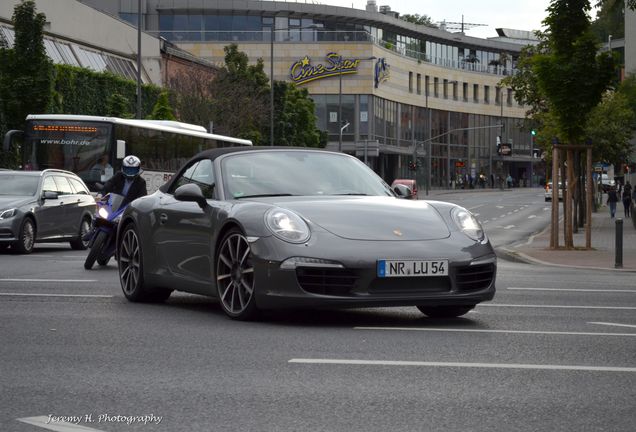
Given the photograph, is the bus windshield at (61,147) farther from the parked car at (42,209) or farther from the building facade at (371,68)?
the building facade at (371,68)

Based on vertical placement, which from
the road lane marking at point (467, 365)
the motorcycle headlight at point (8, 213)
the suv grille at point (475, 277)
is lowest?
the road lane marking at point (467, 365)

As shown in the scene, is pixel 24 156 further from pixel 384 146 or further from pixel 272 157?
pixel 384 146

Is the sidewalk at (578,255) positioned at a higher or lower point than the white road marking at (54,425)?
lower

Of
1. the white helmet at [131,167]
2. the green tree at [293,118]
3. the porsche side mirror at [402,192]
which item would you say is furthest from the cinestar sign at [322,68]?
the porsche side mirror at [402,192]

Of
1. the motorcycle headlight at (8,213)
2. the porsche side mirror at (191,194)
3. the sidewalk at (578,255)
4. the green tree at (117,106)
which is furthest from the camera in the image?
the green tree at (117,106)

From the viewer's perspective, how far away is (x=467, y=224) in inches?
413

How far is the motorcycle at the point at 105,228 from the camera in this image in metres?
18.5

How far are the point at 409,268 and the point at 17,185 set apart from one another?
17.2 meters

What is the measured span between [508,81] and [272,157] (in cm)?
4486

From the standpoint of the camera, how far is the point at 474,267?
1027cm

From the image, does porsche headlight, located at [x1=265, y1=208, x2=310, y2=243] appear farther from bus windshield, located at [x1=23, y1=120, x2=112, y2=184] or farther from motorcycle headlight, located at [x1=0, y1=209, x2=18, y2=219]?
bus windshield, located at [x1=23, y1=120, x2=112, y2=184]

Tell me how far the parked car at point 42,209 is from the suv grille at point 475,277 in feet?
49.2

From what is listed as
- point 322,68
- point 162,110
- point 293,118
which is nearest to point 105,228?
point 162,110

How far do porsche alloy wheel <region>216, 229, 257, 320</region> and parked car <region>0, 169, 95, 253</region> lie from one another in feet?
46.2
